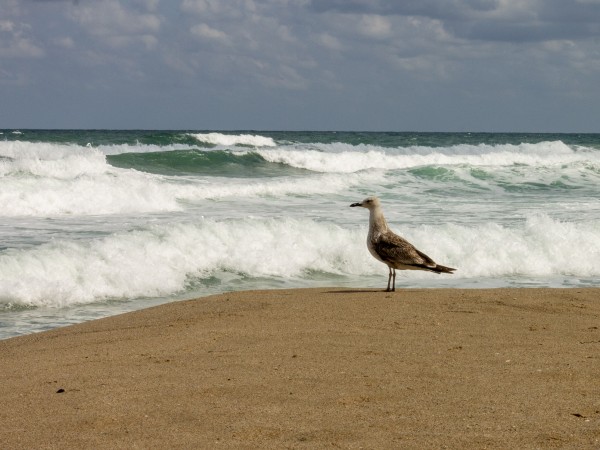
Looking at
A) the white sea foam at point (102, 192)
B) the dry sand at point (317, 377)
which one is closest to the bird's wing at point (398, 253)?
the dry sand at point (317, 377)

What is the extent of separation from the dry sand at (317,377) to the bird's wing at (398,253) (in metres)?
0.49

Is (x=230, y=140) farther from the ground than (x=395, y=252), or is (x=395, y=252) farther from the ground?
(x=395, y=252)

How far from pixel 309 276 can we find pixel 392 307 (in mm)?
4358

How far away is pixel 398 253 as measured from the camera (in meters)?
8.34

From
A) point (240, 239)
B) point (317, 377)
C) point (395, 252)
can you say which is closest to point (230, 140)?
point (240, 239)

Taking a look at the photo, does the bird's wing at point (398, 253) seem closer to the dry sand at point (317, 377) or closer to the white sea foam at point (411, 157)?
the dry sand at point (317, 377)

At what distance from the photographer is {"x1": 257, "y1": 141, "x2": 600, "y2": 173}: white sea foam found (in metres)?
38.5

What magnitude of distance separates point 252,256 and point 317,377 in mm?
6957

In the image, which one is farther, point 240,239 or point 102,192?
point 102,192

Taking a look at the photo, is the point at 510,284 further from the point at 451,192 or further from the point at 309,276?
the point at 451,192

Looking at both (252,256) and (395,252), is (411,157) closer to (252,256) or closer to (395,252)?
(252,256)

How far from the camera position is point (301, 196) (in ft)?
72.0

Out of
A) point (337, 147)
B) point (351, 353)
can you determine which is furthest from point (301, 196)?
point (337, 147)

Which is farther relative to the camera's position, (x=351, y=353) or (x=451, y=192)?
(x=451, y=192)
